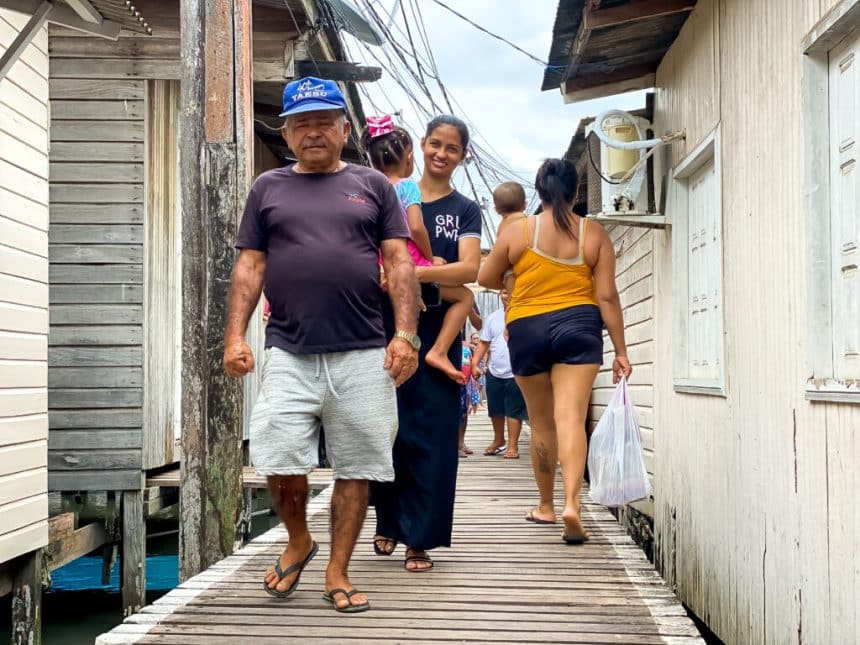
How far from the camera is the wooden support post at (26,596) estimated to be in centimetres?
729

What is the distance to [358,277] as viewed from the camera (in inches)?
157

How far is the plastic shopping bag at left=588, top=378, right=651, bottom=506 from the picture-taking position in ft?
18.3

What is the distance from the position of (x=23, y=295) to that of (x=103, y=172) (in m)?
2.40

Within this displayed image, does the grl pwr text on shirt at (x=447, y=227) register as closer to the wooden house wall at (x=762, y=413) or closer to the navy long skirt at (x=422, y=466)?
the navy long skirt at (x=422, y=466)

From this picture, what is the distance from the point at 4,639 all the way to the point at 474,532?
5.03 m

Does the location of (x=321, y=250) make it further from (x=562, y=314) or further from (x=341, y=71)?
(x=341, y=71)

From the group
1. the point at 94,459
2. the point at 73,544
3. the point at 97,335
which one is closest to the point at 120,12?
the point at 97,335

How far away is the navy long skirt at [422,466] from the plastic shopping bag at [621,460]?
3.71 ft

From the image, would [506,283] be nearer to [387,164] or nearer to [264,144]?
[387,164]

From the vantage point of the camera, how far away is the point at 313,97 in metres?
4.01

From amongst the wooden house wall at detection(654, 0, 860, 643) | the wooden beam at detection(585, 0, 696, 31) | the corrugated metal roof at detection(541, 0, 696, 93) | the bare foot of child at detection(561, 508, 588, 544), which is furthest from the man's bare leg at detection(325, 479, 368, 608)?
the wooden beam at detection(585, 0, 696, 31)

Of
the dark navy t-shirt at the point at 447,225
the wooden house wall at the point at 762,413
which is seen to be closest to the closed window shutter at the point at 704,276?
the wooden house wall at the point at 762,413

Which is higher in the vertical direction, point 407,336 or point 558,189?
point 558,189

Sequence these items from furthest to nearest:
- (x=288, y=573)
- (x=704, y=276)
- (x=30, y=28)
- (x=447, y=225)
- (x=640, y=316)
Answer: (x=640, y=316) → (x=704, y=276) → (x=30, y=28) → (x=447, y=225) → (x=288, y=573)
